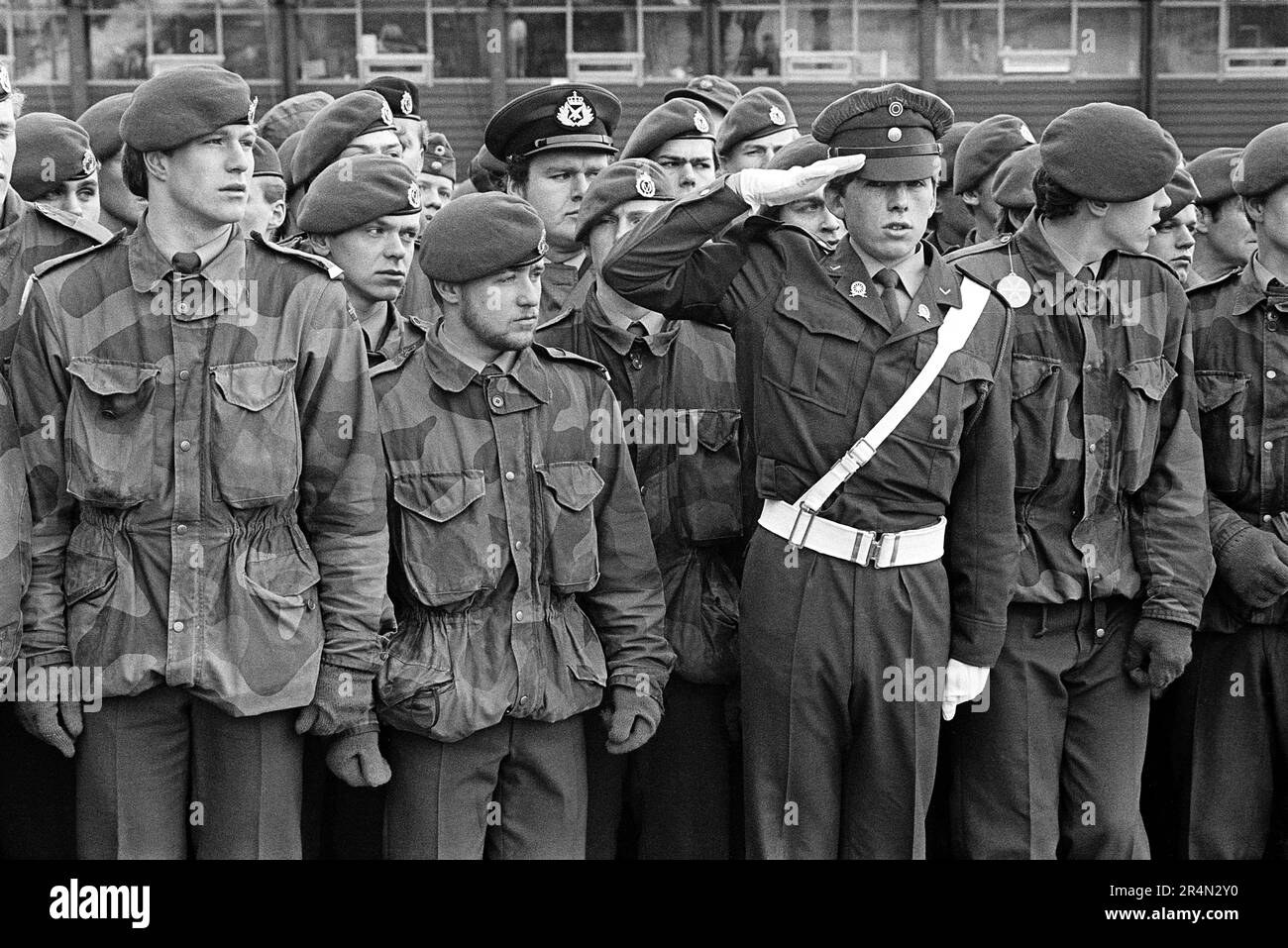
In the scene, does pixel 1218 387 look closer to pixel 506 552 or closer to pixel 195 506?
pixel 506 552

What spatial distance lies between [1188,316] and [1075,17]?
14.3m

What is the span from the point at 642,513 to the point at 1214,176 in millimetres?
3415

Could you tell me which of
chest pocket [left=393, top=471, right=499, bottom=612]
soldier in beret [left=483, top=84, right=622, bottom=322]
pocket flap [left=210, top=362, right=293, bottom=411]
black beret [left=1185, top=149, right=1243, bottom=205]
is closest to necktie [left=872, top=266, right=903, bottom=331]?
chest pocket [left=393, top=471, right=499, bottom=612]

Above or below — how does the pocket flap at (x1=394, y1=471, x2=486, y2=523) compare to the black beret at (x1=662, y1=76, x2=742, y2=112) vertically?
below

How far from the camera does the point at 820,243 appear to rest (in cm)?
439

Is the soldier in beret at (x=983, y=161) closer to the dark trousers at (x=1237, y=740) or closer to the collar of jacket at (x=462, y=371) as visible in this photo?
the dark trousers at (x=1237, y=740)

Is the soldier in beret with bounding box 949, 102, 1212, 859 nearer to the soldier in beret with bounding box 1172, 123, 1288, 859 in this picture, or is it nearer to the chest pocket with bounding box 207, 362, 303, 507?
the soldier in beret with bounding box 1172, 123, 1288, 859

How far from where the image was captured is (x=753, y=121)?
6.55 meters

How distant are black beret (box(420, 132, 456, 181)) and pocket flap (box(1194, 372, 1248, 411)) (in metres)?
3.63

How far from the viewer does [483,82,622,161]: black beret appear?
5.89 m

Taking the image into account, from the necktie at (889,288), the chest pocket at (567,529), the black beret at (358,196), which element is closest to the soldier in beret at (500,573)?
the chest pocket at (567,529)

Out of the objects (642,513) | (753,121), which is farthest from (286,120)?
(642,513)

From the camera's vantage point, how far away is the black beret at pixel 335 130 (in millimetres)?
5945

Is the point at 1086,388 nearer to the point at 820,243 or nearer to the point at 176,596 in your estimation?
the point at 820,243
